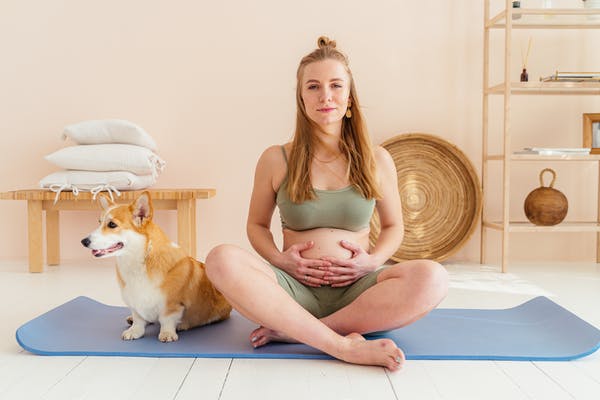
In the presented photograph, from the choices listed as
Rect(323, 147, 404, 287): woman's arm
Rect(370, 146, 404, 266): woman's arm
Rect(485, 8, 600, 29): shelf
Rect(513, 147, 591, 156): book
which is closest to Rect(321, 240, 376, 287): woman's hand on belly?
Rect(323, 147, 404, 287): woman's arm

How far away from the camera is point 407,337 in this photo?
1811 millimetres

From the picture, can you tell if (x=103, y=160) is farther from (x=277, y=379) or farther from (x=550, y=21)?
(x=550, y=21)

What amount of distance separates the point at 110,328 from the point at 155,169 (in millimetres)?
1352

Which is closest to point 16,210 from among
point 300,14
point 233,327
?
point 300,14

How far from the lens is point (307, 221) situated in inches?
72.6

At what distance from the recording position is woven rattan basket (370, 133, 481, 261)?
10.8ft

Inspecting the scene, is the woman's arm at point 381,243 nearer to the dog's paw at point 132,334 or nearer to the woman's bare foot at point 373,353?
the woman's bare foot at point 373,353

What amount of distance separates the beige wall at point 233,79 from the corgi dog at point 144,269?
159 cm

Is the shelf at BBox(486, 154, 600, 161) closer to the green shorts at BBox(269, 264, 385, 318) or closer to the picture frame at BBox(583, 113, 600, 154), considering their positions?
the picture frame at BBox(583, 113, 600, 154)

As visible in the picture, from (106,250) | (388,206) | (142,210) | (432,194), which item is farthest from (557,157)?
(106,250)

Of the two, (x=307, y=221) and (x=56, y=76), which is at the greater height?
(x=56, y=76)

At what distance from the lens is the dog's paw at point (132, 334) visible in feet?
5.86

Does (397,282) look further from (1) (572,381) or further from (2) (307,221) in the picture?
(1) (572,381)

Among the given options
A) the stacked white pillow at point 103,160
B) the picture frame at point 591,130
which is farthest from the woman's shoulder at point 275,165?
the picture frame at point 591,130
